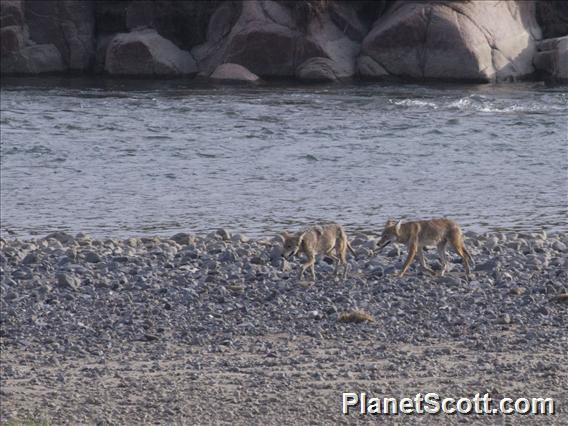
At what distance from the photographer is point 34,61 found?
3550 centimetres

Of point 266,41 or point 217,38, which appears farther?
point 217,38

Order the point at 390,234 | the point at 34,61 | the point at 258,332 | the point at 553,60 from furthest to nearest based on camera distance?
the point at 34,61, the point at 553,60, the point at 390,234, the point at 258,332

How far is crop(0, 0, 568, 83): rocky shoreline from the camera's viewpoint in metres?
33.2

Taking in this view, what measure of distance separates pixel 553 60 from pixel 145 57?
11.1m

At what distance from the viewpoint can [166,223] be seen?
56.4 ft

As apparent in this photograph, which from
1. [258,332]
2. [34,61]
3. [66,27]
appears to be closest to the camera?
[258,332]

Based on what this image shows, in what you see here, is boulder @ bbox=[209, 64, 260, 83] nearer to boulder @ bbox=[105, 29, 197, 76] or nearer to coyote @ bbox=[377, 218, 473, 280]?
boulder @ bbox=[105, 29, 197, 76]

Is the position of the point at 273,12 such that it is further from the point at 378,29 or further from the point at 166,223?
the point at 166,223

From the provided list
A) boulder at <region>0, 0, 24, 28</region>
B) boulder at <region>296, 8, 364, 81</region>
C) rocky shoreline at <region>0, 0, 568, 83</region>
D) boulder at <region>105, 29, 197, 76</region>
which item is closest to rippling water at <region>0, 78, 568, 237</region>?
boulder at <region>296, 8, 364, 81</region>

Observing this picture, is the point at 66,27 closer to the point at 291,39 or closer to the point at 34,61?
the point at 34,61

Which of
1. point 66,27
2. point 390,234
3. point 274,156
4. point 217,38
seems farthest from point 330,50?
point 390,234

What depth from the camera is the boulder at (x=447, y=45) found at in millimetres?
32938

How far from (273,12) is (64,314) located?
23.4 m

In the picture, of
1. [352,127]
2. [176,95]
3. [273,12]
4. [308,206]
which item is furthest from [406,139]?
[273,12]
